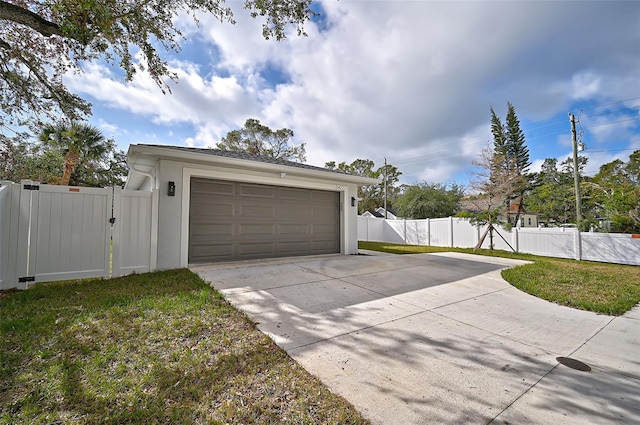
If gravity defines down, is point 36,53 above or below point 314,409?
above

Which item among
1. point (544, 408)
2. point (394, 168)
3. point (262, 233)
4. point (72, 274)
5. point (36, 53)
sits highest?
point (394, 168)

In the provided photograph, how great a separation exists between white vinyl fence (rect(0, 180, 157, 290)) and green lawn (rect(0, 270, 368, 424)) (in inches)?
45.9

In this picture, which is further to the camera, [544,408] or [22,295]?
[22,295]

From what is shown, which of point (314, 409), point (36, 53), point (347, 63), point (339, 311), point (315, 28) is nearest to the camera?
point (314, 409)

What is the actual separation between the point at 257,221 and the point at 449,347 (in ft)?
18.1

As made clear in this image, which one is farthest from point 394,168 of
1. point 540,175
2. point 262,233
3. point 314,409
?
point 314,409

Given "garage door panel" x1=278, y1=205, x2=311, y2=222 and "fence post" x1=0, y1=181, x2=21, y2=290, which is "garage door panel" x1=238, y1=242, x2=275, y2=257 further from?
"fence post" x1=0, y1=181, x2=21, y2=290

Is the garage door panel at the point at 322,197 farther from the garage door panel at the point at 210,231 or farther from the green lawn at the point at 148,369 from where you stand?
the green lawn at the point at 148,369

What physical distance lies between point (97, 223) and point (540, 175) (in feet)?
107

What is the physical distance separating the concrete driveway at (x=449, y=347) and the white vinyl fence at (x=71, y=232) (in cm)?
168

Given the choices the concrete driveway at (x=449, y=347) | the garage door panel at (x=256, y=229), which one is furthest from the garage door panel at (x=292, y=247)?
the concrete driveway at (x=449, y=347)

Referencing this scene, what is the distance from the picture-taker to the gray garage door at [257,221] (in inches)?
252

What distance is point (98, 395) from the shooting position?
1.82 metres

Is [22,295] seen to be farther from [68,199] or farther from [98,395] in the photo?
[98,395]
